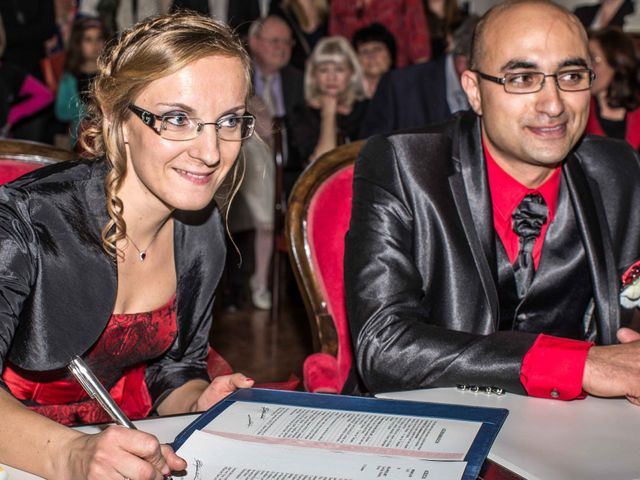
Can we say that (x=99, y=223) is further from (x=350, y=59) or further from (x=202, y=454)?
(x=350, y=59)

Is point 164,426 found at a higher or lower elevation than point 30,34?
lower

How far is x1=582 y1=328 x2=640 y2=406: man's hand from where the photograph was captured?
59.7 inches

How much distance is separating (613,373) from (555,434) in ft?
0.79

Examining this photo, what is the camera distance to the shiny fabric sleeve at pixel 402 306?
164 cm

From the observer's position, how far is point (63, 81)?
19.8ft

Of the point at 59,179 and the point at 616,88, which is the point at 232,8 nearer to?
the point at 616,88

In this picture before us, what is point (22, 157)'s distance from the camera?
2053 millimetres

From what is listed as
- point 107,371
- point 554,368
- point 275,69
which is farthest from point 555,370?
point 275,69

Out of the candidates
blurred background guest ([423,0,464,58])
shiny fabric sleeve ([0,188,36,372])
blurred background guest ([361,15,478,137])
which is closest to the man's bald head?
Result: shiny fabric sleeve ([0,188,36,372])

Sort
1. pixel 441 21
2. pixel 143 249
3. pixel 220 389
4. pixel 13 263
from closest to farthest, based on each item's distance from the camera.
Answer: pixel 13 263 → pixel 220 389 → pixel 143 249 → pixel 441 21

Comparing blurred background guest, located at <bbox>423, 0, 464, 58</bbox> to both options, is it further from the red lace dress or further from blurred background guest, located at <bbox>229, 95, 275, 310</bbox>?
the red lace dress

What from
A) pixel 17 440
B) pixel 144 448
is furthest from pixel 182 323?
pixel 144 448

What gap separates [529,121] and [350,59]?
395 centimetres

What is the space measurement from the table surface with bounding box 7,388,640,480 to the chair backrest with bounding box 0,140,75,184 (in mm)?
886
